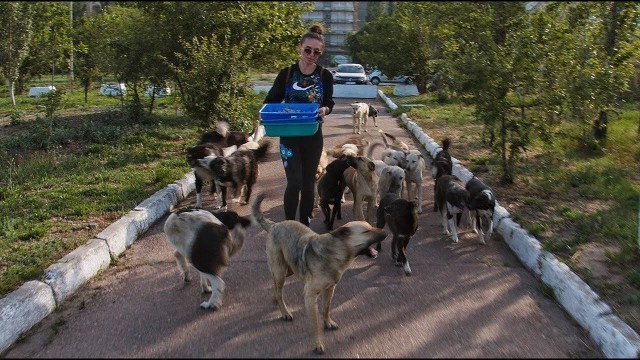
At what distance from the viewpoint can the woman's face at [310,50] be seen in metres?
5.76

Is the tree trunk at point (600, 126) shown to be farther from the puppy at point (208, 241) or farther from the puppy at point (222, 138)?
the puppy at point (208, 241)

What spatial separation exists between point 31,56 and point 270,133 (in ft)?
59.2

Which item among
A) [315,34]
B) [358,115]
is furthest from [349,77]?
[315,34]

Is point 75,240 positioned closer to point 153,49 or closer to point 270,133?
point 270,133

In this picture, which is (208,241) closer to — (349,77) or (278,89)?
(278,89)

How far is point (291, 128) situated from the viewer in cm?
573

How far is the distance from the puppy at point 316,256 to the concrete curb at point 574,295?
1907 millimetres

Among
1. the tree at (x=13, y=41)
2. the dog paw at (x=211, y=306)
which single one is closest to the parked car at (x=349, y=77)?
the tree at (x=13, y=41)

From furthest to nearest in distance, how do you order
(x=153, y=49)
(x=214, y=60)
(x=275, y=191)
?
(x=153, y=49) < (x=214, y=60) < (x=275, y=191)

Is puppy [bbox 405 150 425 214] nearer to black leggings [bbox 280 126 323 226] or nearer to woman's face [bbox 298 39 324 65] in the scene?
black leggings [bbox 280 126 323 226]

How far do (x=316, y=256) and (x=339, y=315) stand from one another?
0.89 meters

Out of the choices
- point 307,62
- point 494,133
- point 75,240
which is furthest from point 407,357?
point 494,133

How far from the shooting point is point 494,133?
9609mm

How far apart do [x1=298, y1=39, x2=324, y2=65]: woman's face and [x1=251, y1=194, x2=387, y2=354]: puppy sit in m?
2.12
